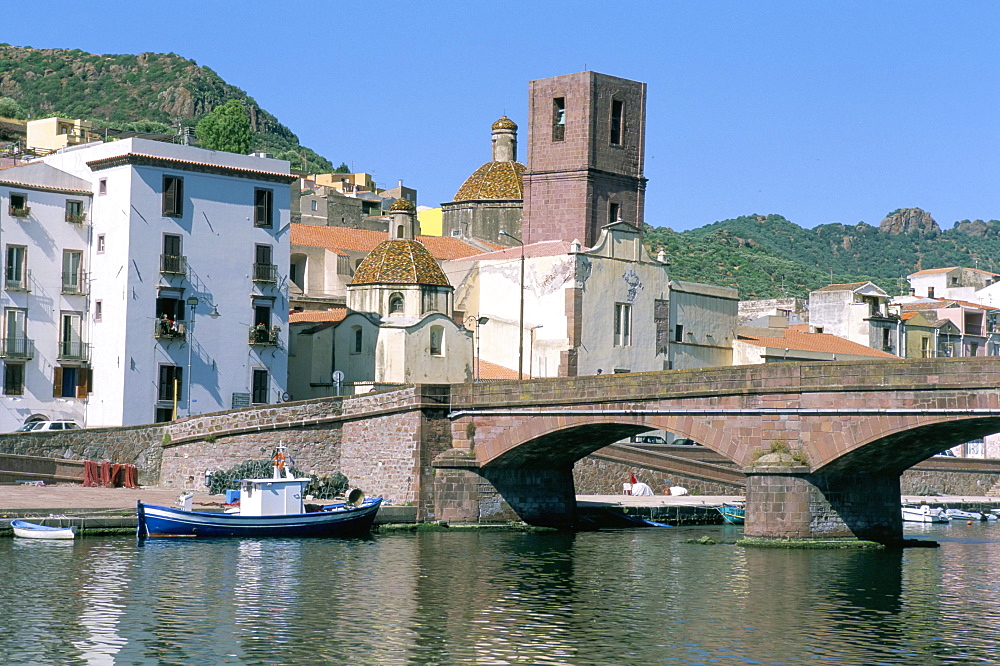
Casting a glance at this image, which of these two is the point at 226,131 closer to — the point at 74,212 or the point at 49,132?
the point at 49,132

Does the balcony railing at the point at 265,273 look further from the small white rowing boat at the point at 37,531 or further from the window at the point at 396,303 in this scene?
the small white rowing boat at the point at 37,531

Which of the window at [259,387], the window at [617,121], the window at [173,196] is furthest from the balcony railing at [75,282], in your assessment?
the window at [617,121]

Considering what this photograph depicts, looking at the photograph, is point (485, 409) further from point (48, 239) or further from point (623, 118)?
point (623, 118)

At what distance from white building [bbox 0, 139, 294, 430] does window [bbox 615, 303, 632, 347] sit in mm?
21469

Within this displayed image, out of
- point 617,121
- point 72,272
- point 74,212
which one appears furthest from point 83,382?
point 617,121

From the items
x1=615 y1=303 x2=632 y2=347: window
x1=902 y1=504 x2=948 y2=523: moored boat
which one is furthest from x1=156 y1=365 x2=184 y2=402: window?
x1=902 y1=504 x2=948 y2=523: moored boat

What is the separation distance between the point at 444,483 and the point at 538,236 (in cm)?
3432

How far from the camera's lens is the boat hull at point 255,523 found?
45094mm

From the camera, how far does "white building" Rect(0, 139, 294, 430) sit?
212ft

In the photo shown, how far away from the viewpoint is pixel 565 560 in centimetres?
4400

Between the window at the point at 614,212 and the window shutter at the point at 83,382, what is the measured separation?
31.4m

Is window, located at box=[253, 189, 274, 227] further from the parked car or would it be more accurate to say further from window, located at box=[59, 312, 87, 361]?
the parked car

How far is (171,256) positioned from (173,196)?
267 cm

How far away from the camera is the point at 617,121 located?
277ft
